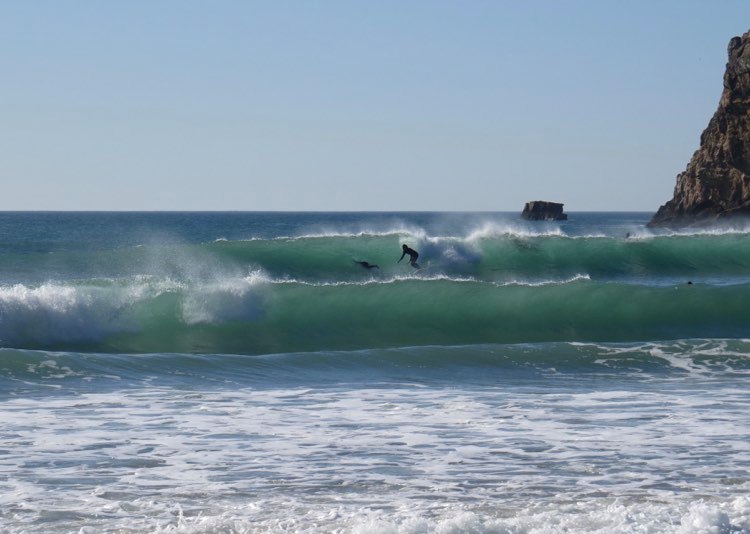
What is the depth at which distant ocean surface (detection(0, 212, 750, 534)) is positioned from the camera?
6.35 m

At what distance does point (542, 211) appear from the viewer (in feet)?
328

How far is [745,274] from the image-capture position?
3156 cm

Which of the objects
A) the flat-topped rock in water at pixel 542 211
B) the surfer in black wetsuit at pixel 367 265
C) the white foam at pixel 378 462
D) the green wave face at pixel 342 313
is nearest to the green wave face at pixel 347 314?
the green wave face at pixel 342 313

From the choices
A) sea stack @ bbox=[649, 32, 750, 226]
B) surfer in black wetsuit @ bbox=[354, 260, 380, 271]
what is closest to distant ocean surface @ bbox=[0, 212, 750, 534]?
surfer in black wetsuit @ bbox=[354, 260, 380, 271]

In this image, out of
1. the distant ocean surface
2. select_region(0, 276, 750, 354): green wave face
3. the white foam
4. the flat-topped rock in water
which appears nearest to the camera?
the white foam

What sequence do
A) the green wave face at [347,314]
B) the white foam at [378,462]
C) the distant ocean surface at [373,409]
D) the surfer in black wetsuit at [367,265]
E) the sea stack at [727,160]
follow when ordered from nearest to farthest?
the white foam at [378,462] < the distant ocean surface at [373,409] < the green wave face at [347,314] < the surfer in black wetsuit at [367,265] < the sea stack at [727,160]

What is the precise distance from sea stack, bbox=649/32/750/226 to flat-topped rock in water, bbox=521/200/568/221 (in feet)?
109

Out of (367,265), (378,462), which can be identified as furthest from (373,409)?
(367,265)

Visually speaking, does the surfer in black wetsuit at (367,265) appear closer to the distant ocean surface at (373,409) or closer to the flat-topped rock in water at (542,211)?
the distant ocean surface at (373,409)

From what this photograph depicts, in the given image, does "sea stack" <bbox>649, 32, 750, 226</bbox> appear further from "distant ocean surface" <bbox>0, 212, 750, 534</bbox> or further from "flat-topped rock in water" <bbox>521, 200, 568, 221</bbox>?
"distant ocean surface" <bbox>0, 212, 750, 534</bbox>

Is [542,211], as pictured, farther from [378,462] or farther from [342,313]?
[378,462]

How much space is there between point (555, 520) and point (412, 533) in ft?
2.79

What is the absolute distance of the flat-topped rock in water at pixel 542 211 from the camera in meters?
100

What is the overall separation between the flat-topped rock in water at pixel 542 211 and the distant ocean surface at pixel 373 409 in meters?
80.8
